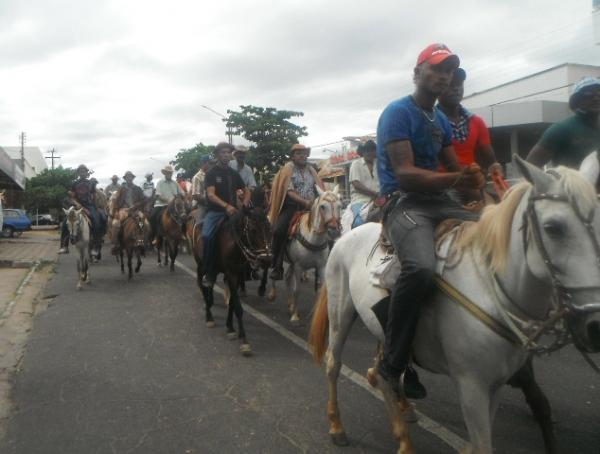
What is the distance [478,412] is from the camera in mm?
2605

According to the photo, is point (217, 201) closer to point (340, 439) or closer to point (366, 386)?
point (366, 386)

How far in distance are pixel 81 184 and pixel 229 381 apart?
893 cm

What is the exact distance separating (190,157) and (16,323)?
140 feet

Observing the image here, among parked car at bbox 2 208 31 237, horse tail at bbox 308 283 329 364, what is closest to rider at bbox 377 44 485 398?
horse tail at bbox 308 283 329 364

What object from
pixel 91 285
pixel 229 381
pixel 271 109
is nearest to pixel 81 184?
pixel 91 285

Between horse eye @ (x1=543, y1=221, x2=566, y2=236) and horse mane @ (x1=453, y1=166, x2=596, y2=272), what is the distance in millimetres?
104

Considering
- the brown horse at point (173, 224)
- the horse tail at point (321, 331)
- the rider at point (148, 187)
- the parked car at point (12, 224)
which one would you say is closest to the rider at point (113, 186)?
the rider at point (148, 187)

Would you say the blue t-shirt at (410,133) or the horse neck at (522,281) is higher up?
the blue t-shirt at (410,133)

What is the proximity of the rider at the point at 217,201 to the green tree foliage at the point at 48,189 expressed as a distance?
148 feet

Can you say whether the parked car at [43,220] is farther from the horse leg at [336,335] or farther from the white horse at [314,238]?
the horse leg at [336,335]

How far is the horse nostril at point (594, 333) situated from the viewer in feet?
6.73

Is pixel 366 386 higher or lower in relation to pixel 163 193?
lower

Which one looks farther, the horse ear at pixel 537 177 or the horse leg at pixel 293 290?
the horse leg at pixel 293 290

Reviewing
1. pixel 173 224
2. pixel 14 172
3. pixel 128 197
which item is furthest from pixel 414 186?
pixel 14 172
